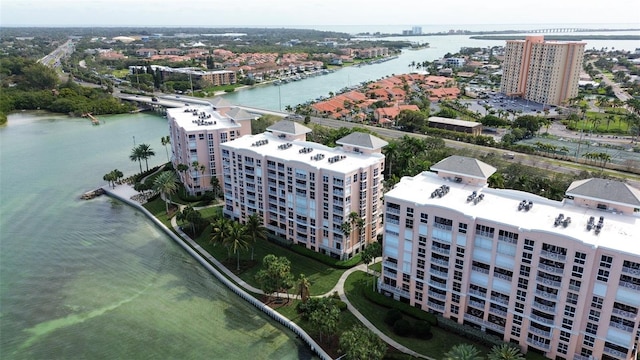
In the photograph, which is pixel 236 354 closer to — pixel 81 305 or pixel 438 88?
pixel 81 305

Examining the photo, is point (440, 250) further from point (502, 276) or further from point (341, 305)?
point (341, 305)

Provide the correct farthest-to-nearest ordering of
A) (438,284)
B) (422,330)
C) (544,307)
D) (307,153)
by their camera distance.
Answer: (307,153), (438,284), (422,330), (544,307)

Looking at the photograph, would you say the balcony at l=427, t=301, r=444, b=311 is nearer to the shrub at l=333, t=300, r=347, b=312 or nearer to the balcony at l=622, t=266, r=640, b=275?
the shrub at l=333, t=300, r=347, b=312

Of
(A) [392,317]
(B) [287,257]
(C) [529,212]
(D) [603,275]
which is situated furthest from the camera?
(B) [287,257]

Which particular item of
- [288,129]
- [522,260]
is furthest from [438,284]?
[288,129]

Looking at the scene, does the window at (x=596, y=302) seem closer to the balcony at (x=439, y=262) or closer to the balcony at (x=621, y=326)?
the balcony at (x=621, y=326)

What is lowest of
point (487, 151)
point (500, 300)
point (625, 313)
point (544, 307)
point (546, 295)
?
point (500, 300)

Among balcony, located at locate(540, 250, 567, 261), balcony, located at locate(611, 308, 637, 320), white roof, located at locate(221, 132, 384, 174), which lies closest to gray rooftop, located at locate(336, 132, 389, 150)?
white roof, located at locate(221, 132, 384, 174)

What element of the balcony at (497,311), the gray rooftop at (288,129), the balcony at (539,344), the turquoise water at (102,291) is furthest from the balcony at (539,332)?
the gray rooftop at (288,129)
